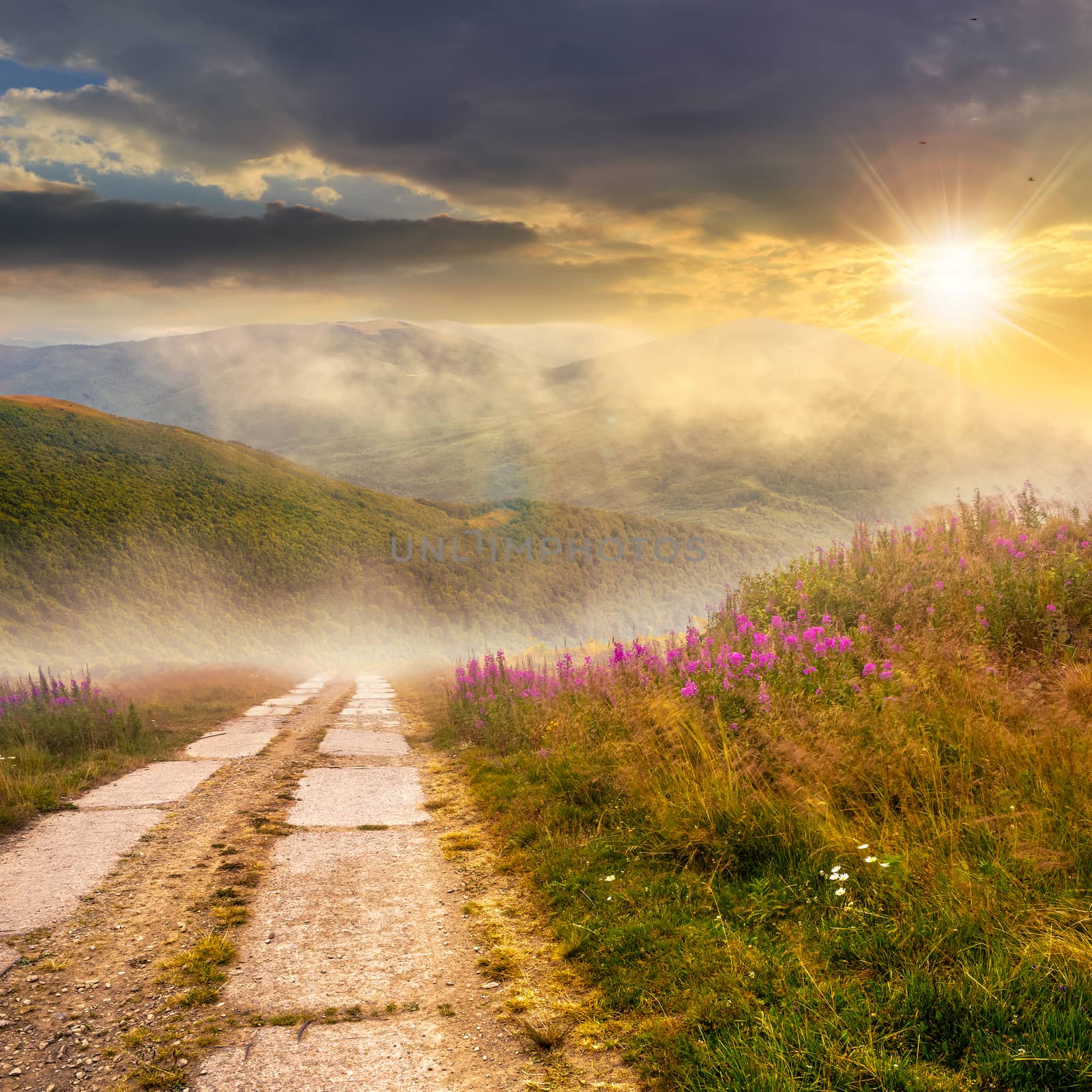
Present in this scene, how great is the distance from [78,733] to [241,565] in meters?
37.7

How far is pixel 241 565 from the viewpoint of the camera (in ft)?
149

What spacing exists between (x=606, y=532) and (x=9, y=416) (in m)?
48.8

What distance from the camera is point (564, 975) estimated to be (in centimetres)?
363

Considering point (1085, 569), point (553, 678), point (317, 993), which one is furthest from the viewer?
point (553, 678)

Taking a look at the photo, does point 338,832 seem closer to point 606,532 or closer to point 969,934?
point 969,934

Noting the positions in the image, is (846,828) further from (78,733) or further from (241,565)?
(241,565)

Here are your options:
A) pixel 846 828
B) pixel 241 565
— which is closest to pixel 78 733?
pixel 846 828

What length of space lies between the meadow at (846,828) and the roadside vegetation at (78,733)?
4180 mm

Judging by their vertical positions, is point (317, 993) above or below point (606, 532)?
below

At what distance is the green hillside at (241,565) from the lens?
3575cm

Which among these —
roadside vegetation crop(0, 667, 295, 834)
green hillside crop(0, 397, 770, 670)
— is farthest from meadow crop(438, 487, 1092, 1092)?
green hillside crop(0, 397, 770, 670)

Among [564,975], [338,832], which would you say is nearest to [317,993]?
[564,975]

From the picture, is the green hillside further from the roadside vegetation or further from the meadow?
the meadow

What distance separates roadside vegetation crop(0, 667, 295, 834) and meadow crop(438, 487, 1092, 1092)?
13.7 feet
